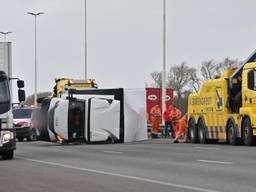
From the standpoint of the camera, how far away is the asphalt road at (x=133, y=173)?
13.4 m

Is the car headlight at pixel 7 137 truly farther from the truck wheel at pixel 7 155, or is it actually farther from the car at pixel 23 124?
the car at pixel 23 124

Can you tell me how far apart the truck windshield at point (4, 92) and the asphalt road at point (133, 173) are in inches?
65.8

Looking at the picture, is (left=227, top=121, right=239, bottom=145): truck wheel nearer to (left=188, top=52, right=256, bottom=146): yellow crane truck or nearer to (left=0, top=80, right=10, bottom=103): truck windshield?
(left=188, top=52, right=256, bottom=146): yellow crane truck

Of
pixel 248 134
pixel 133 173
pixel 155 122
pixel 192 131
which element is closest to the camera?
pixel 133 173

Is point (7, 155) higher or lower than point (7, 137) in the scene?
lower

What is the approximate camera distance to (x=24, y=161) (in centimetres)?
2141

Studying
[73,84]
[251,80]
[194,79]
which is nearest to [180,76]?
[194,79]

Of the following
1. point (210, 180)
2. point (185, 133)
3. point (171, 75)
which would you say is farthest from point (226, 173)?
point (171, 75)

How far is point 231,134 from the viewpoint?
30.1 metres

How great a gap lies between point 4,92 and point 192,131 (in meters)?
13.9

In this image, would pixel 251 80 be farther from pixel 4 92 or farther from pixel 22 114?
pixel 22 114

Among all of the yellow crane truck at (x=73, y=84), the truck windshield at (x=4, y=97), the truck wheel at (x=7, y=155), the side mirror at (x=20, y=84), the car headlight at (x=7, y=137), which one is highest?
the yellow crane truck at (x=73, y=84)

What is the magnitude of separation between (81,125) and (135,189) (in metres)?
19.9

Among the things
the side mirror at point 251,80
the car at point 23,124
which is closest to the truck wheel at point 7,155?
the side mirror at point 251,80
